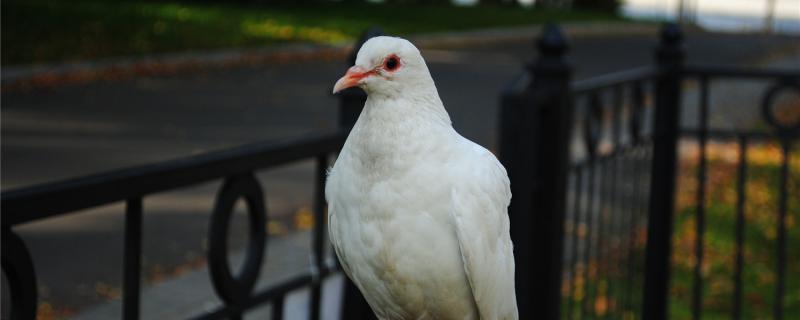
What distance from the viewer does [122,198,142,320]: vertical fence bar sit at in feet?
6.04

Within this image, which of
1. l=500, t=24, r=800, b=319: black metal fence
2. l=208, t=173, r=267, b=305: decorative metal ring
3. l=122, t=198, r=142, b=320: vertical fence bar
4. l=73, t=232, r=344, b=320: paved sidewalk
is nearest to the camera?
l=122, t=198, r=142, b=320: vertical fence bar

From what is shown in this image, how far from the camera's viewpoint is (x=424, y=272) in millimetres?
950

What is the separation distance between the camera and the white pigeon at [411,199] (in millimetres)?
906

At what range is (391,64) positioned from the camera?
878mm

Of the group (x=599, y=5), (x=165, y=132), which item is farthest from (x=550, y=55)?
(x=599, y=5)

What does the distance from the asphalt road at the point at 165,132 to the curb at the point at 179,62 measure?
0.83ft

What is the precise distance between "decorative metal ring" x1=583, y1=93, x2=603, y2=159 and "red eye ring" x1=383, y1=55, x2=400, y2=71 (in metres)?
2.88

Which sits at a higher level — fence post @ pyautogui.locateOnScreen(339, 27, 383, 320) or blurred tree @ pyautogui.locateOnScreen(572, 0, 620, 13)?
fence post @ pyautogui.locateOnScreen(339, 27, 383, 320)

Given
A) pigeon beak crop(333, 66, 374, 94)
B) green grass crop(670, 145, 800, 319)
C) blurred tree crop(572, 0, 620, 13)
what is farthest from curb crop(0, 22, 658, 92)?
blurred tree crop(572, 0, 620, 13)

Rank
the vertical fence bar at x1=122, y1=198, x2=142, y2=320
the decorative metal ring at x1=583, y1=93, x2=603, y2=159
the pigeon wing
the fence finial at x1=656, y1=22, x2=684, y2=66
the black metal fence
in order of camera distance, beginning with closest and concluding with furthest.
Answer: the pigeon wing < the vertical fence bar at x1=122, y1=198, x2=142, y2=320 < the black metal fence < the decorative metal ring at x1=583, y1=93, x2=603, y2=159 < the fence finial at x1=656, y1=22, x2=684, y2=66

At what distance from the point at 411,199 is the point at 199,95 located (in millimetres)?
13656

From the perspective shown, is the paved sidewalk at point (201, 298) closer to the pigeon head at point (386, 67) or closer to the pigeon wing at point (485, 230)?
the pigeon wing at point (485, 230)

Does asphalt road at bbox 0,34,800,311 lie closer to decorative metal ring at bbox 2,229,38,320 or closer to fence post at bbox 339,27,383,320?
fence post at bbox 339,27,383,320

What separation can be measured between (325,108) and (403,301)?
12.8 meters
